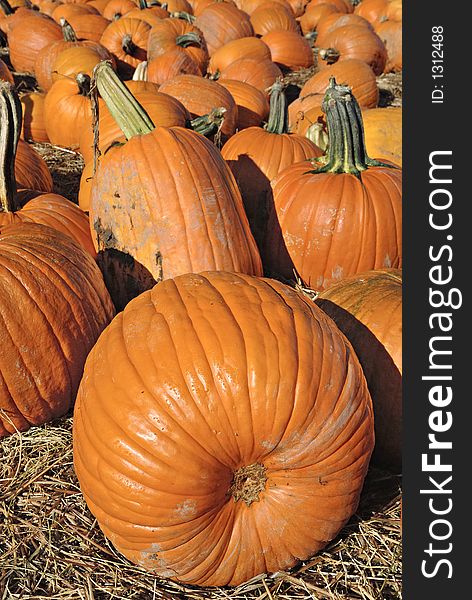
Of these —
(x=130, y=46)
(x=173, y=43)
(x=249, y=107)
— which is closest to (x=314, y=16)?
(x=130, y=46)

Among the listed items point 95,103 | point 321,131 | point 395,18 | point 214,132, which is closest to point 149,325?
point 95,103

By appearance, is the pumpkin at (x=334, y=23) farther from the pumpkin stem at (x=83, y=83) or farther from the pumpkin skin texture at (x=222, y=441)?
the pumpkin skin texture at (x=222, y=441)

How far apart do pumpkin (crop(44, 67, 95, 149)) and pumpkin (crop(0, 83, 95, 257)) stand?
2.79 metres

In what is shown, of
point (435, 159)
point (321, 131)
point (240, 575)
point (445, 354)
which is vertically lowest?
Answer: point (240, 575)

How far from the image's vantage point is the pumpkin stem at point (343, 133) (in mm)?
3931

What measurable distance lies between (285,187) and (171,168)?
1.07 m

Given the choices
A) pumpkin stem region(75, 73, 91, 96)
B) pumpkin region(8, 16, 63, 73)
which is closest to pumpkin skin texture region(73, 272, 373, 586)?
pumpkin stem region(75, 73, 91, 96)

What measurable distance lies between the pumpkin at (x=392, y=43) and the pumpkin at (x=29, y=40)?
18.0 ft

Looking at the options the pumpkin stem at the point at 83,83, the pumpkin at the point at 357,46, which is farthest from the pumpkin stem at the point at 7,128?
the pumpkin at the point at 357,46

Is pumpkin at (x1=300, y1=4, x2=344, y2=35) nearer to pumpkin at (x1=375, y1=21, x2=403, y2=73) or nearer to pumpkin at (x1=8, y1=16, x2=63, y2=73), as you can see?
pumpkin at (x1=375, y1=21, x2=403, y2=73)

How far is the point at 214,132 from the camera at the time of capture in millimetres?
4918

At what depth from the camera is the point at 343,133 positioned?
3.96 meters

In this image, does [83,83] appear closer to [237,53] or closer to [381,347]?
[237,53]

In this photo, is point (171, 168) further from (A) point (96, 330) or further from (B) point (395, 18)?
(B) point (395, 18)
